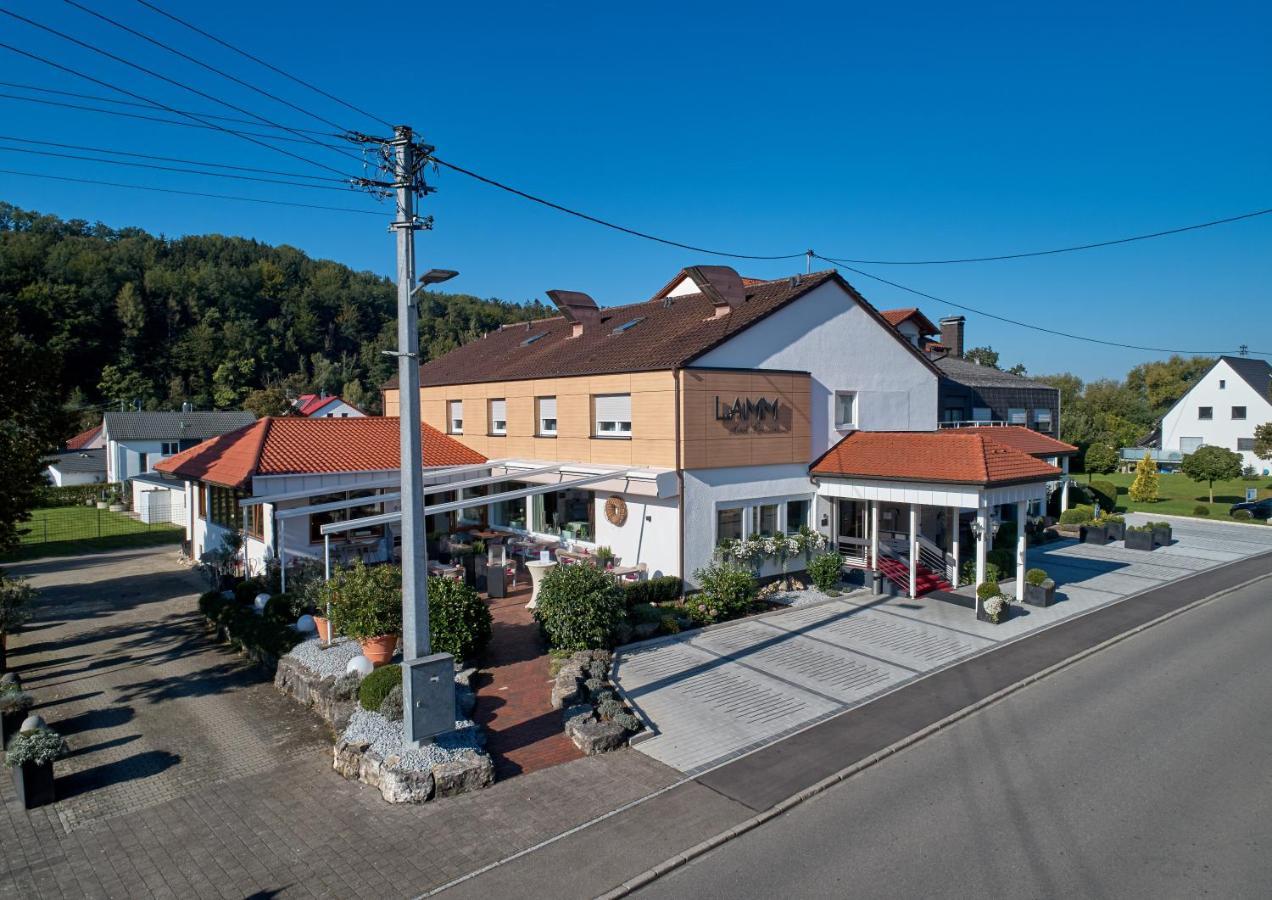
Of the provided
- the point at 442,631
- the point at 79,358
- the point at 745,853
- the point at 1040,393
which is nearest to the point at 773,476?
the point at 442,631

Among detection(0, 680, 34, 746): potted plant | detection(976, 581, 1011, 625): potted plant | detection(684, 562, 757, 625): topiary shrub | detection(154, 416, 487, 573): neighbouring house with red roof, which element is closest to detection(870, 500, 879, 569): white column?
detection(976, 581, 1011, 625): potted plant

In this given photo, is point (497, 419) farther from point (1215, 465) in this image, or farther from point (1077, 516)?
point (1215, 465)

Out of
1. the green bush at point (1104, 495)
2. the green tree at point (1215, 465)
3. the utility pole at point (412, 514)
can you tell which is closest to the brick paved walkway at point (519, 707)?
the utility pole at point (412, 514)

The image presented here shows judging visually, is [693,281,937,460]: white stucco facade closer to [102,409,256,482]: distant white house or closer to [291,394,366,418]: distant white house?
[102,409,256,482]: distant white house

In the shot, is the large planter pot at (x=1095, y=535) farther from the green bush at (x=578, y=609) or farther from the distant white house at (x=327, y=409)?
the distant white house at (x=327, y=409)

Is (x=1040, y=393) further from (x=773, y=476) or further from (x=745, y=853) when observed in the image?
(x=745, y=853)
